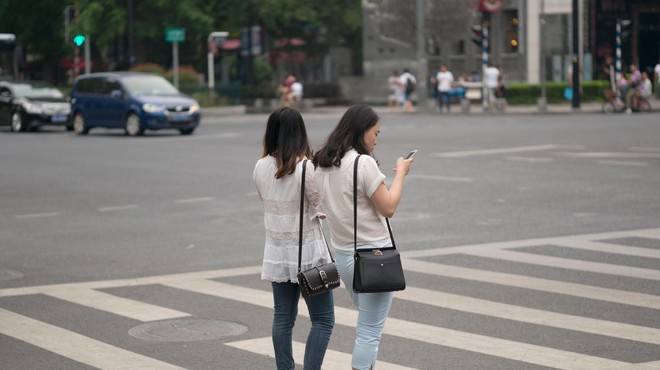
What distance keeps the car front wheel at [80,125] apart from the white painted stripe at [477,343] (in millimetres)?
26808

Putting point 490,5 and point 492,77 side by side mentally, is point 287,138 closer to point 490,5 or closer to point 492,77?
point 492,77

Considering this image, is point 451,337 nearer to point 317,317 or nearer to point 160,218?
point 317,317

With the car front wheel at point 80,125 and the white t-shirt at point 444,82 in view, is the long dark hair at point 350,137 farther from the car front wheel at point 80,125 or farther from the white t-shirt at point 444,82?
the white t-shirt at point 444,82

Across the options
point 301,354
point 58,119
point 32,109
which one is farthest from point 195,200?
point 32,109

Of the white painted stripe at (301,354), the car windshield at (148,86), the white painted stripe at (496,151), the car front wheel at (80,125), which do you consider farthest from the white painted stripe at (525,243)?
the car front wheel at (80,125)

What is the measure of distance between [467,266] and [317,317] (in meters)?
5.25

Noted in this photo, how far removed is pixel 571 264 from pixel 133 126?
2425cm

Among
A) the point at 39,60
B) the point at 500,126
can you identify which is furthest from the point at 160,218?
the point at 39,60

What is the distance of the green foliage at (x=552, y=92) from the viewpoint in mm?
49281

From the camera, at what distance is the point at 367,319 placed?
646 cm

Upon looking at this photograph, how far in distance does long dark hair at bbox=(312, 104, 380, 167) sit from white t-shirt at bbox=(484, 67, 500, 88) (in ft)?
130

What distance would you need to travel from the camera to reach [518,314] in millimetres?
9273

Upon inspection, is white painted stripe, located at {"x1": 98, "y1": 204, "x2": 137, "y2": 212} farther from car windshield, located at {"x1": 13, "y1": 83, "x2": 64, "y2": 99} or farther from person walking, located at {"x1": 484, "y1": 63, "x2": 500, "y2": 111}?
person walking, located at {"x1": 484, "y1": 63, "x2": 500, "y2": 111}

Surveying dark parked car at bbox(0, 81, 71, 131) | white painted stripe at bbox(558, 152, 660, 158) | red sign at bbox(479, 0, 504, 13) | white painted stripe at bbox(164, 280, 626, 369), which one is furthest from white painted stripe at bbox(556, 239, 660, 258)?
red sign at bbox(479, 0, 504, 13)
